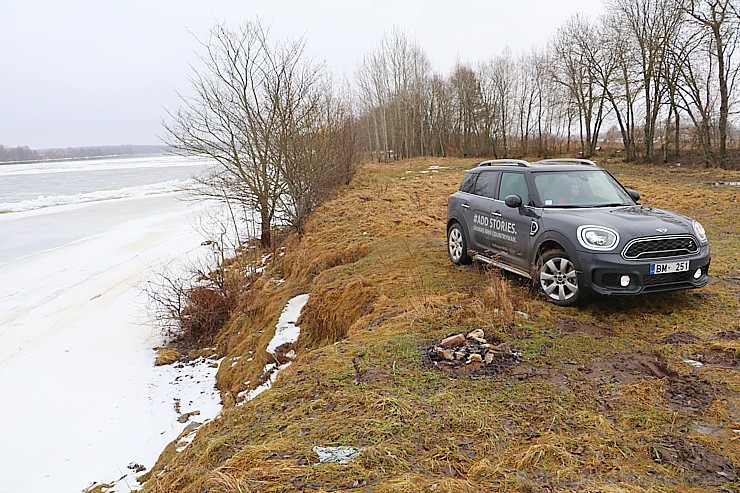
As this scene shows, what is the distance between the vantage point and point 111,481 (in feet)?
19.7

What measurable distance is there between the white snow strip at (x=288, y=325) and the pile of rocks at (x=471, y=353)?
12.9ft

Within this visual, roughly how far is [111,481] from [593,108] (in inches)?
1506

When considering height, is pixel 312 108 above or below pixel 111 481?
above

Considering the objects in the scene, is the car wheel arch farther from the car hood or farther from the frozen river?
the frozen river

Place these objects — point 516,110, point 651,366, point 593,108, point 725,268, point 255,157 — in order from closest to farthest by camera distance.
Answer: point 651,366 < point 725,268 < point 255,157 < point 593,108 < point 516,110

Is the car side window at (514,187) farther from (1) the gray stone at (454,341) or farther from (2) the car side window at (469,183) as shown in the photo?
(1) the gray stone at (454,341)

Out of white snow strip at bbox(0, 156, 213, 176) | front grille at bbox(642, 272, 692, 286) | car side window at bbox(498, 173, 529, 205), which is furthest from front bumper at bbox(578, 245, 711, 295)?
white snow strip at bbox(0, 156, 213, 176)

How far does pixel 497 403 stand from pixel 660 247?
3.09 metres

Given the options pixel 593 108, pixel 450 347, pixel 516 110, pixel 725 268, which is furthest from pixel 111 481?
pixel 516 110

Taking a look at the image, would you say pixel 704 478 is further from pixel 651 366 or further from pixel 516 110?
pixel 516 110

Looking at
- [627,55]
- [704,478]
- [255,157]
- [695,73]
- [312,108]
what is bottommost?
[704,478]

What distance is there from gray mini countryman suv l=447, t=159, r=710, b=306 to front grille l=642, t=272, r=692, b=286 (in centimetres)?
1

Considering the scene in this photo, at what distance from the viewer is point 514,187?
7227 millimetres

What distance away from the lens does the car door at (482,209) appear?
7.63 metres
